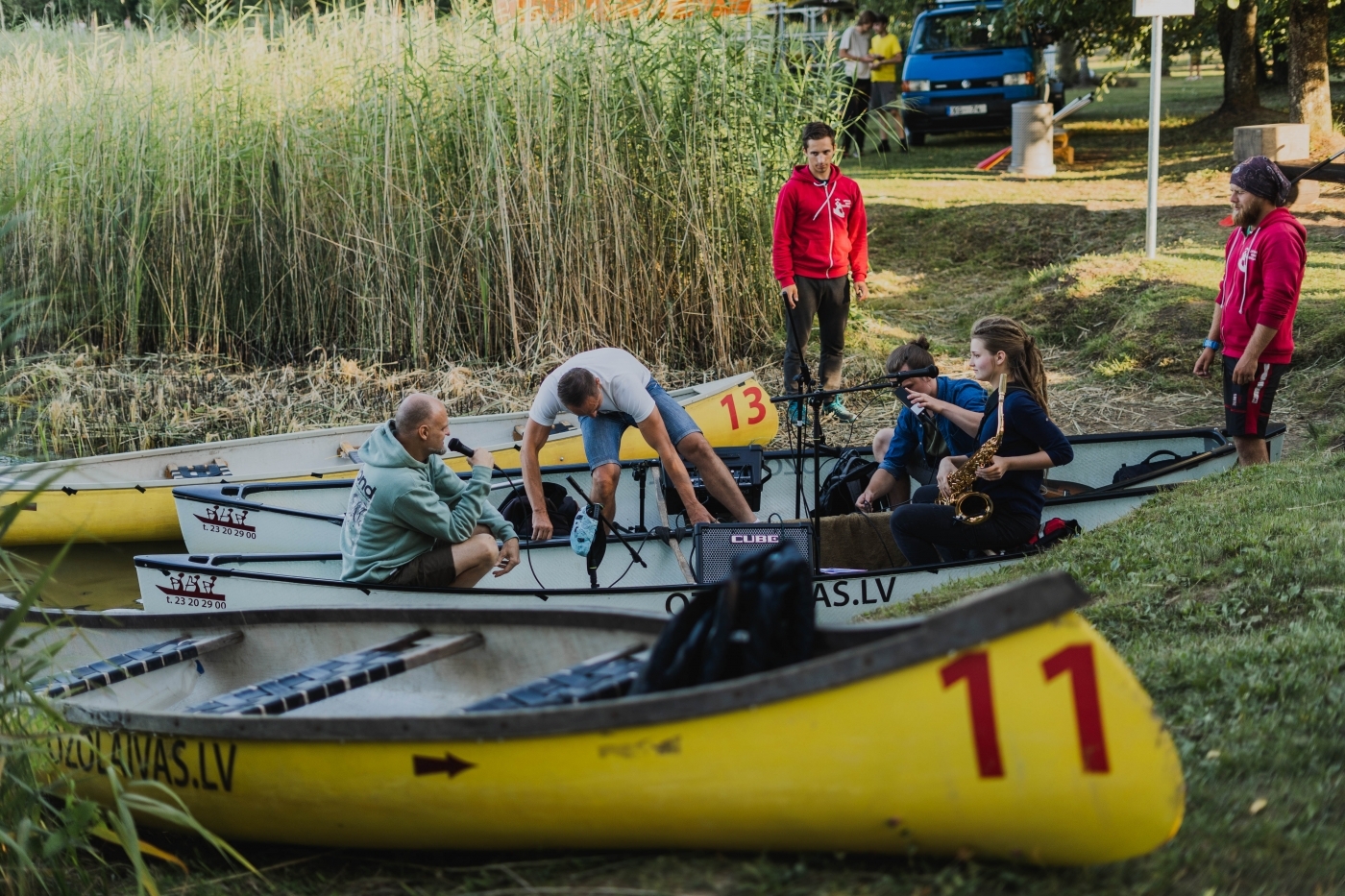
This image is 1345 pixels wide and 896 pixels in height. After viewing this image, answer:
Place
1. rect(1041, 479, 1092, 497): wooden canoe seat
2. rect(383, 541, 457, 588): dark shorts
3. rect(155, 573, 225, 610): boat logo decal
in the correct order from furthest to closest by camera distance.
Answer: rect(1041, 479, 1092, 497): wooden canoe seat, rect(155, 573, 225, 610): boat logo decal, rect(383, 541, 457, 588): dark shorts

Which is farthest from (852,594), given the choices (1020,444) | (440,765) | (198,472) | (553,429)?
(198,472)

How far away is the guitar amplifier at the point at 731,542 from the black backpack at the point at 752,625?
8.25 feet

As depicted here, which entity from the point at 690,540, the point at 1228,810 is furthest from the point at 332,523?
the point at 1228,810

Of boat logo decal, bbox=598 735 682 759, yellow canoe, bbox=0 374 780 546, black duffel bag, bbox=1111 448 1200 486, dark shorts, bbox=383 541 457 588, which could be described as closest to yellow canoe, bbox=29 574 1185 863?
boat logo decal, bbox=598 735 682 759

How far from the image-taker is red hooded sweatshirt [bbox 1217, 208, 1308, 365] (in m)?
5.91

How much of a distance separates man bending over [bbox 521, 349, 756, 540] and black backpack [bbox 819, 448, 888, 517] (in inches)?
17.7

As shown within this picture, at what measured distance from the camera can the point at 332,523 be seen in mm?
7781

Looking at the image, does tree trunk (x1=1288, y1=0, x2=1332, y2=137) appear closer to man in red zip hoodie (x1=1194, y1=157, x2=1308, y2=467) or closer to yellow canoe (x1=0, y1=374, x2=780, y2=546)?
yellow canoe (x1=0, y1=374, x2=780, y2=546)

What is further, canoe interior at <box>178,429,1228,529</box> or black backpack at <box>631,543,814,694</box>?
canoe interior at <box>178,429,1228,529</box>

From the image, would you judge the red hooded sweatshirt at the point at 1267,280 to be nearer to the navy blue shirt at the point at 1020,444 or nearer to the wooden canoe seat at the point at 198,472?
the navy blue shirt at the point at 1020,444

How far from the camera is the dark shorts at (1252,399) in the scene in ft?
20.2

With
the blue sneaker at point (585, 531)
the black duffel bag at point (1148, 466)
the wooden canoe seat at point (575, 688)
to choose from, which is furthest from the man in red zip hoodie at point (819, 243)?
the wooden canoe seat at point (575, 688)

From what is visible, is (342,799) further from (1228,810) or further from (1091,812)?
(1228,810)

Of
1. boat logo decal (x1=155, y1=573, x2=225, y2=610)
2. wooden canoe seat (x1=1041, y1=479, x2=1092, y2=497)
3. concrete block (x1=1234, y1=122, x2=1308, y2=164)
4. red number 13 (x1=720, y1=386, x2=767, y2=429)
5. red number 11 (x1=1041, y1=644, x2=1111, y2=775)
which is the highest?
concrete block (x1=1234, y1=122, x2=1308, y2=164)
